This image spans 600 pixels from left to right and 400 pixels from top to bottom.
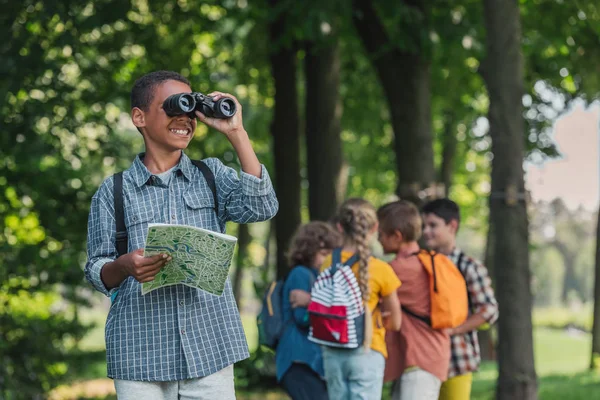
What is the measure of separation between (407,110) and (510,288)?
3874 mm

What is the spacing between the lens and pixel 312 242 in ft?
24.1

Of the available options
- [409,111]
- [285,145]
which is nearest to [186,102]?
[409,111]

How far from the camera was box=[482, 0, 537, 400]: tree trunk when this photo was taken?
8711 millimetres

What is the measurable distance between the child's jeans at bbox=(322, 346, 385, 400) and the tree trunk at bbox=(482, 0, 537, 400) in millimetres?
2440

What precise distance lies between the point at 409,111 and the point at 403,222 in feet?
18.6

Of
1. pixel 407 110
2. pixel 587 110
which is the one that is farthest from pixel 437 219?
pixel 587 110

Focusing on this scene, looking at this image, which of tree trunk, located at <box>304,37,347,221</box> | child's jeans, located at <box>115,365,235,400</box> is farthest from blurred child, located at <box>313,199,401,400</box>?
tree trunk, located at <box>304,37,347,221</box>

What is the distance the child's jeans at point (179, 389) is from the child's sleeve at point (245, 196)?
0.60m

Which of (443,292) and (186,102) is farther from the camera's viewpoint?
(443,292)

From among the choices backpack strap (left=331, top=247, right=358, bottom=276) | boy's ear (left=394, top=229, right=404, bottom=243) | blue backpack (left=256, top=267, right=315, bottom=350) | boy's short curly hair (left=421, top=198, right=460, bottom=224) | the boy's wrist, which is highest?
the boy's wrist

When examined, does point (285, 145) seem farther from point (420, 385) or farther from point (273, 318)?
point (420, 385)

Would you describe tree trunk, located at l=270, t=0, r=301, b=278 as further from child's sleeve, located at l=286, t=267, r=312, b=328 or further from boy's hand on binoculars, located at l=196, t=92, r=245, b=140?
boy's hand on binoculars, located at l=196, t=92, r=245, b=140

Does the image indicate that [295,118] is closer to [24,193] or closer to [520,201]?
[24,193]

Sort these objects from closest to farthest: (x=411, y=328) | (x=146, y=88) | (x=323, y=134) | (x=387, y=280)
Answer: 1. (x=146, y=88)
2. (x=387, y=280)
3. (x=411, y=328)
4. (x=323, y=134)
